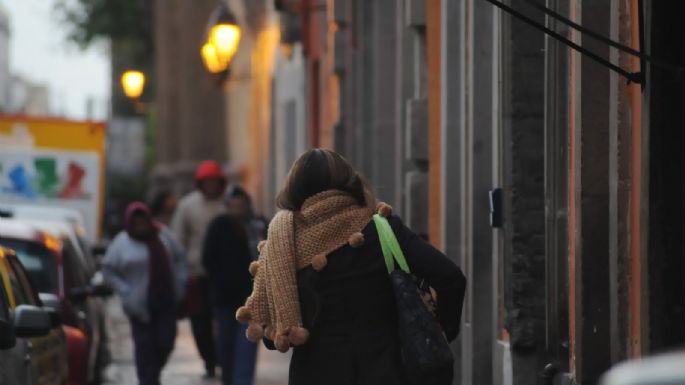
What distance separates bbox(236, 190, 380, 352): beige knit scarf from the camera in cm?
795

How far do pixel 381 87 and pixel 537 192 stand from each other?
23.9 feet

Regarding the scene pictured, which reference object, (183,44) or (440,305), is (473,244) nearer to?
(440,305)

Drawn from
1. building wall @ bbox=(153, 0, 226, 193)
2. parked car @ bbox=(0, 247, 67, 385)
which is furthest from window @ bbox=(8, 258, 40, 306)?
building wall @ bbox=(153, 0, 226, 193)

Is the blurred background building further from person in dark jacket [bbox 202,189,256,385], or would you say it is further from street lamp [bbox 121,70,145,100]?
street lamp [bbox 121,70,145,100]

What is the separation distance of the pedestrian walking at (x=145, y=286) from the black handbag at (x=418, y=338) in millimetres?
8136

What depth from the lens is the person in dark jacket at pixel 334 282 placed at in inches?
310

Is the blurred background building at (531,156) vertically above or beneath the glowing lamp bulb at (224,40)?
beneath

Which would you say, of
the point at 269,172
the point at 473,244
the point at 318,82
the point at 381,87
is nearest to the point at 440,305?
the point at 473,244

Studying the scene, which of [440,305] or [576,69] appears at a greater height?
[576,69]

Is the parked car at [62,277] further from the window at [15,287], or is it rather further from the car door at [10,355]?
the car door at [10,355]

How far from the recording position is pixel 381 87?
18859 millimetres

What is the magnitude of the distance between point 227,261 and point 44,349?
13.9 feet

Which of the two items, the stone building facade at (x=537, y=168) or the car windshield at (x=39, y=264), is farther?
the car windshield at (x=39, y=264)

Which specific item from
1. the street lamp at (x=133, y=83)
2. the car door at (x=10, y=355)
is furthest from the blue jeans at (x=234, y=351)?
the street lamp at (x=133, y=83)
